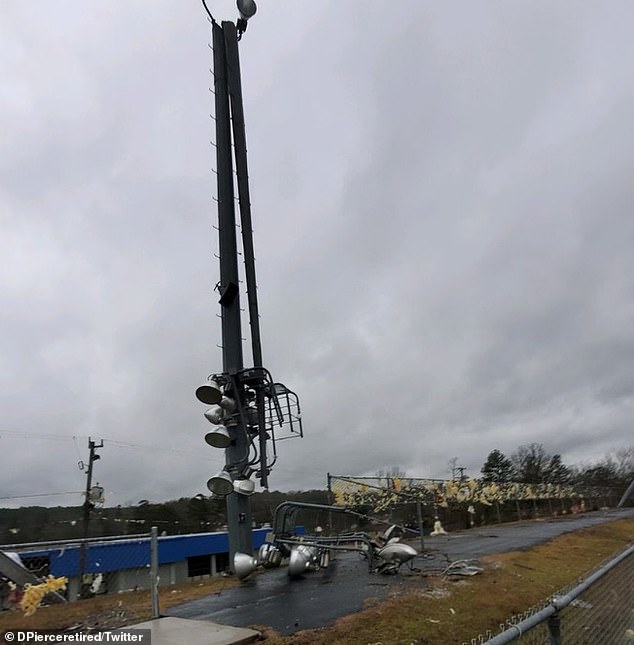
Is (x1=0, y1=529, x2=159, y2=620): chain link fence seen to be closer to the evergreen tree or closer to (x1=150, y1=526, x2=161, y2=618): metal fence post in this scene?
(x1=150, y1=526, x2=161, y2=618): metal fence post

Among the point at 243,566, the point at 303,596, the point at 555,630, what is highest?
the point at 243,566

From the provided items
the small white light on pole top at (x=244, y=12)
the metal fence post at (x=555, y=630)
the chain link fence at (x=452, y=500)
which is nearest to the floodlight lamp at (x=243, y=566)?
the chain link fence at (x=452, y=500)

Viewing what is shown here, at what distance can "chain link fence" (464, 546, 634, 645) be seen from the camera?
4.62 metres

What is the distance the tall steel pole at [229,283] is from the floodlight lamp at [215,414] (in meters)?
0.51

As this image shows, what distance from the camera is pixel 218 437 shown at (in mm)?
12352

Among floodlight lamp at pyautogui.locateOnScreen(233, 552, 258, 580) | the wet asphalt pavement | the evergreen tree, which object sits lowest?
the wet asphalt pavement

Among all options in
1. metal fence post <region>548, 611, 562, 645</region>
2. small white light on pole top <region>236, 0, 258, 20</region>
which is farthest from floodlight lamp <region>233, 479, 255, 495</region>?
small white light on pole top <region>236, 0, 258, 20</region>

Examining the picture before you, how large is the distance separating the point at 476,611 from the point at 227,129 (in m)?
13.2

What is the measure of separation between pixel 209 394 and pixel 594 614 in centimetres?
854

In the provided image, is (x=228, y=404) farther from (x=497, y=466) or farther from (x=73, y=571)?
(x=497, y=466)

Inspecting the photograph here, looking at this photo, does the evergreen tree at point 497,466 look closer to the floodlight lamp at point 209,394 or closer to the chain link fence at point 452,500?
the chain link fence at point 452,500

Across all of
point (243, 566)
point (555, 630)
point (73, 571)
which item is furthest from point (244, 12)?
point (555, 630)

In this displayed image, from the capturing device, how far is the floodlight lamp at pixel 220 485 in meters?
11.9

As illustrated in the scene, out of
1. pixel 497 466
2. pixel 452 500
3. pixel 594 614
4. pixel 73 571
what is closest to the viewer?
pixel 594 614
